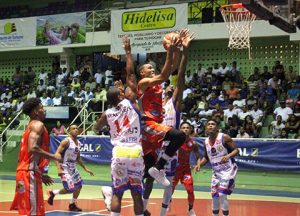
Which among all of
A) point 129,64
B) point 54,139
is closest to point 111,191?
point 129,64

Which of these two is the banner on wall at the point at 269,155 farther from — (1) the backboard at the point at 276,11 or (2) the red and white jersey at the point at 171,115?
(2) the red and white jersey at the point at 171,115

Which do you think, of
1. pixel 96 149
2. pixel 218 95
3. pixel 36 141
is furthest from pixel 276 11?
pixel 218 95

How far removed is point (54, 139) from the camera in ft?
63.3

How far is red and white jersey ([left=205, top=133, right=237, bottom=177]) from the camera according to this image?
8.63 m

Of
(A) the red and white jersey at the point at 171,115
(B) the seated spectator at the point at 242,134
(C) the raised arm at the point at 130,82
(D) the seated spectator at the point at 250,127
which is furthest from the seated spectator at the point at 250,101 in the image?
(C) the raised arm at the point at 130,82

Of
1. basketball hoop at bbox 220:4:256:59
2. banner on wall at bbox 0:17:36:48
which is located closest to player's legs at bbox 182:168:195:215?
basketball hoop at bbox 220:4:256:59

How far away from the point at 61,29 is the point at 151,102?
1962cm

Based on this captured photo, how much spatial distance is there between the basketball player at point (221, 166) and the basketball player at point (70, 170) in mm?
3213

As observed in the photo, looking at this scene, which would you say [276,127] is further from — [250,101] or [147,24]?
[147,24]

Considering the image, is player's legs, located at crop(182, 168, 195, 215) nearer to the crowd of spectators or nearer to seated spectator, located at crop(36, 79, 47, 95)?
the crowd of spectators

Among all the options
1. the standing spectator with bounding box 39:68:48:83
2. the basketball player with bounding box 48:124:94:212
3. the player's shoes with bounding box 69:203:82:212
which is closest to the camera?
the player's shoes with bounding box 69:203:82:212

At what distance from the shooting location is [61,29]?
2538cm

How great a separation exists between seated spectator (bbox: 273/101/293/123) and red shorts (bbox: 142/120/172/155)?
10.9 m

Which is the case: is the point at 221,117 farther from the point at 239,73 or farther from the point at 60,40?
the point at 60,40
